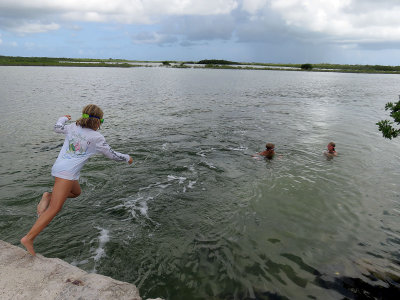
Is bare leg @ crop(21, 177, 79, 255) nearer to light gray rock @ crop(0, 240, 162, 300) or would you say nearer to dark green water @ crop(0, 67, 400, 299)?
light gray rock @ crop(0, 240, 162, 300)

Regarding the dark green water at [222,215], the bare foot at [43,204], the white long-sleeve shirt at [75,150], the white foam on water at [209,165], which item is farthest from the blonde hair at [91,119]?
the white foam on water at [209,165]

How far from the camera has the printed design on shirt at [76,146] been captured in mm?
5980

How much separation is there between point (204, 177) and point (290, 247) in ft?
18.2

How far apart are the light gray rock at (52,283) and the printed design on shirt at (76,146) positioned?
2.28 m

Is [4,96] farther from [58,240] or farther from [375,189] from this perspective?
[375,189]

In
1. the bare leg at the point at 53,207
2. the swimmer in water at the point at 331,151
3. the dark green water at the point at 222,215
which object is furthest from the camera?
the swimmer in water at the point at 331,151

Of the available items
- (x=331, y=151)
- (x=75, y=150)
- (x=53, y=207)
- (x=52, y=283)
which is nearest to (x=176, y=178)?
(x=75, y=150)

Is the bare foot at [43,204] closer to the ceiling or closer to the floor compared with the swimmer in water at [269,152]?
closer to the ceiling

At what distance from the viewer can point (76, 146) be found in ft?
19.7

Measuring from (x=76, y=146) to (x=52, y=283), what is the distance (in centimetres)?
277

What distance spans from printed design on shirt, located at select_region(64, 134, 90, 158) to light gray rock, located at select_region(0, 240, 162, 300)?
2.28 meters

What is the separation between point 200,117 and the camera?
87.9 ft

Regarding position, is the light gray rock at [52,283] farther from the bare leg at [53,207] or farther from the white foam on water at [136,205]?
the white foam on water at [136,205]

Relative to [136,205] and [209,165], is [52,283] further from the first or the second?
Answer: [209,165]
